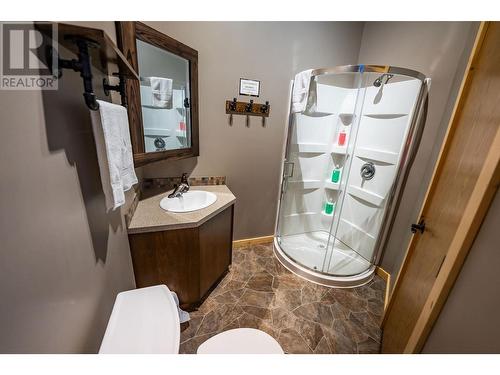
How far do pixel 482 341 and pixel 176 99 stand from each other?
2083mm

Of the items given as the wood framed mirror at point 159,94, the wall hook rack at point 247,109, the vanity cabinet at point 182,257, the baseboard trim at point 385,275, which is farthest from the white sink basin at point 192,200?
the baseboard trim at point 385,275

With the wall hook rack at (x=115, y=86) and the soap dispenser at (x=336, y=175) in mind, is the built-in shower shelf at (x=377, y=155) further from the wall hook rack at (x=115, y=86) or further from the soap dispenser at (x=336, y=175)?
the wall hook rack at (x=115, y=86)

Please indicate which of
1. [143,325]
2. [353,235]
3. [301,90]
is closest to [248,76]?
[301,90]

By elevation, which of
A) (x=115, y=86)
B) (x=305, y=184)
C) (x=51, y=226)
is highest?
(x=115, y=86)

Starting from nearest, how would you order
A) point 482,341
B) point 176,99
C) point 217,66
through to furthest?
1. point 482,341
2. point 176,99
3. point 217,66

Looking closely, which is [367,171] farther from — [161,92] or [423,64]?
[161,92]

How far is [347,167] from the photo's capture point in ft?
7.50

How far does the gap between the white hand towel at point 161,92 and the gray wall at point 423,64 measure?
6.79 ft

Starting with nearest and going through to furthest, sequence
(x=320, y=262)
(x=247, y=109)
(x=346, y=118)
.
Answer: (x=247, y=109), (x=320, y=262), (x=346, y=118)

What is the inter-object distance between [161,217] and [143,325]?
68 centimetres

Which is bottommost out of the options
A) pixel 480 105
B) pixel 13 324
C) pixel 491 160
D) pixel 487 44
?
pixel 13 324
